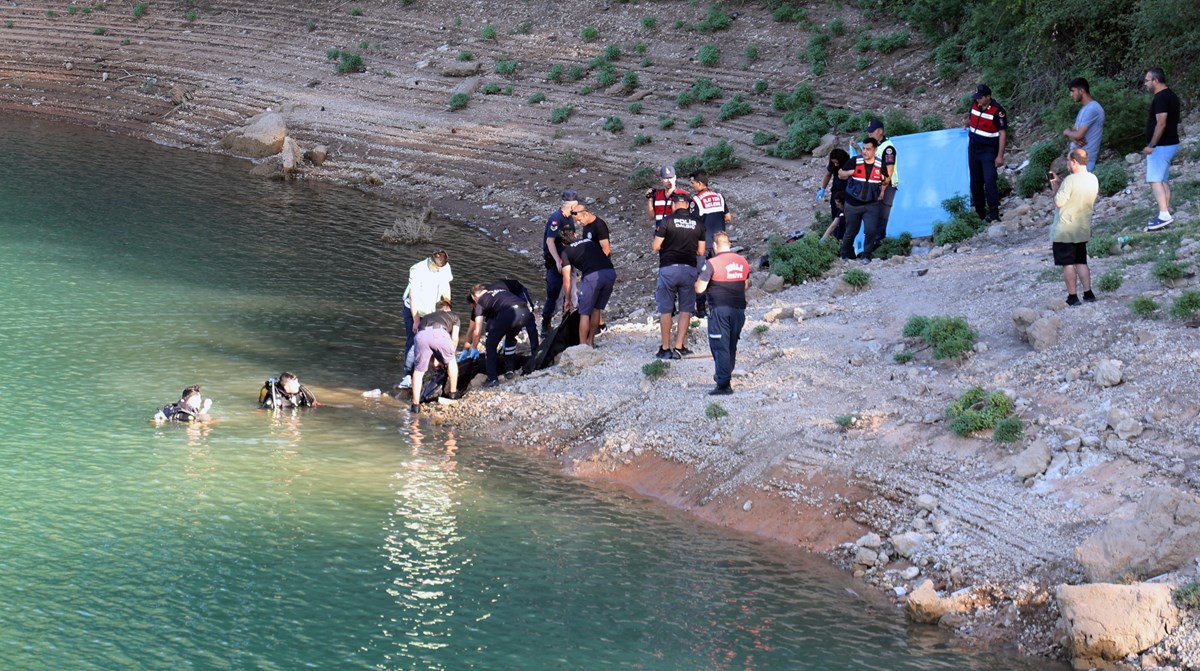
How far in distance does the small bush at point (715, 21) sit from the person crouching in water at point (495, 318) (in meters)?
18.0

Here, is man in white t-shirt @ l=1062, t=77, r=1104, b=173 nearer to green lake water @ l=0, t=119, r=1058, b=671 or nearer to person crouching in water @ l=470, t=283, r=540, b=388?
person crouching in water @ l=470, t=283, r=540, b=388

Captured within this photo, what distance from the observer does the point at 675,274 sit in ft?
55.8

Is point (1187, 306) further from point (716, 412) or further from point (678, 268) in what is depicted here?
point (678, 268)

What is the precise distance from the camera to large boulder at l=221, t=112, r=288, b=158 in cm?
3469

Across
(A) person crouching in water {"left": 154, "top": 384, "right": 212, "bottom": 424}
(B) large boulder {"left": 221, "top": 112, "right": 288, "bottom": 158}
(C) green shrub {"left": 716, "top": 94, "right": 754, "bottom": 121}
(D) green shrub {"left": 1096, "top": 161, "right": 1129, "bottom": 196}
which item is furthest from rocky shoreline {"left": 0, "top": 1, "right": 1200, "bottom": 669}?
(B) large boulder {"left": 221, "top": 112, "right": 288, "bottom": 158}

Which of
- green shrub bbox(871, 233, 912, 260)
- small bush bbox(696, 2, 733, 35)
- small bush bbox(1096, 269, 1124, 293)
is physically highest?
small bush bbox(696, 2, 733, 35)

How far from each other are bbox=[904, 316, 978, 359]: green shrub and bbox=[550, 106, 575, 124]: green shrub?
1784 cm

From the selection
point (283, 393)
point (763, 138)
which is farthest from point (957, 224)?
point (283, 393)

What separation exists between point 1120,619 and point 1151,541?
884 millimetres

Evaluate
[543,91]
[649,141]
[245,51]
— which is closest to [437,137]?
[543,91]

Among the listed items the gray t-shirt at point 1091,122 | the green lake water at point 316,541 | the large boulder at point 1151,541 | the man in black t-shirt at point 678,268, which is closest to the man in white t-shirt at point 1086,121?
the gray t-shirt at point 1091,122

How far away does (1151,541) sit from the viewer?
36.3 feet

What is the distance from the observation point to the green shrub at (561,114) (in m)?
32.5

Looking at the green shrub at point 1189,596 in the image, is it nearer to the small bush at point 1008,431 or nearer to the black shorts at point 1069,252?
the small bush at point 1008,431
